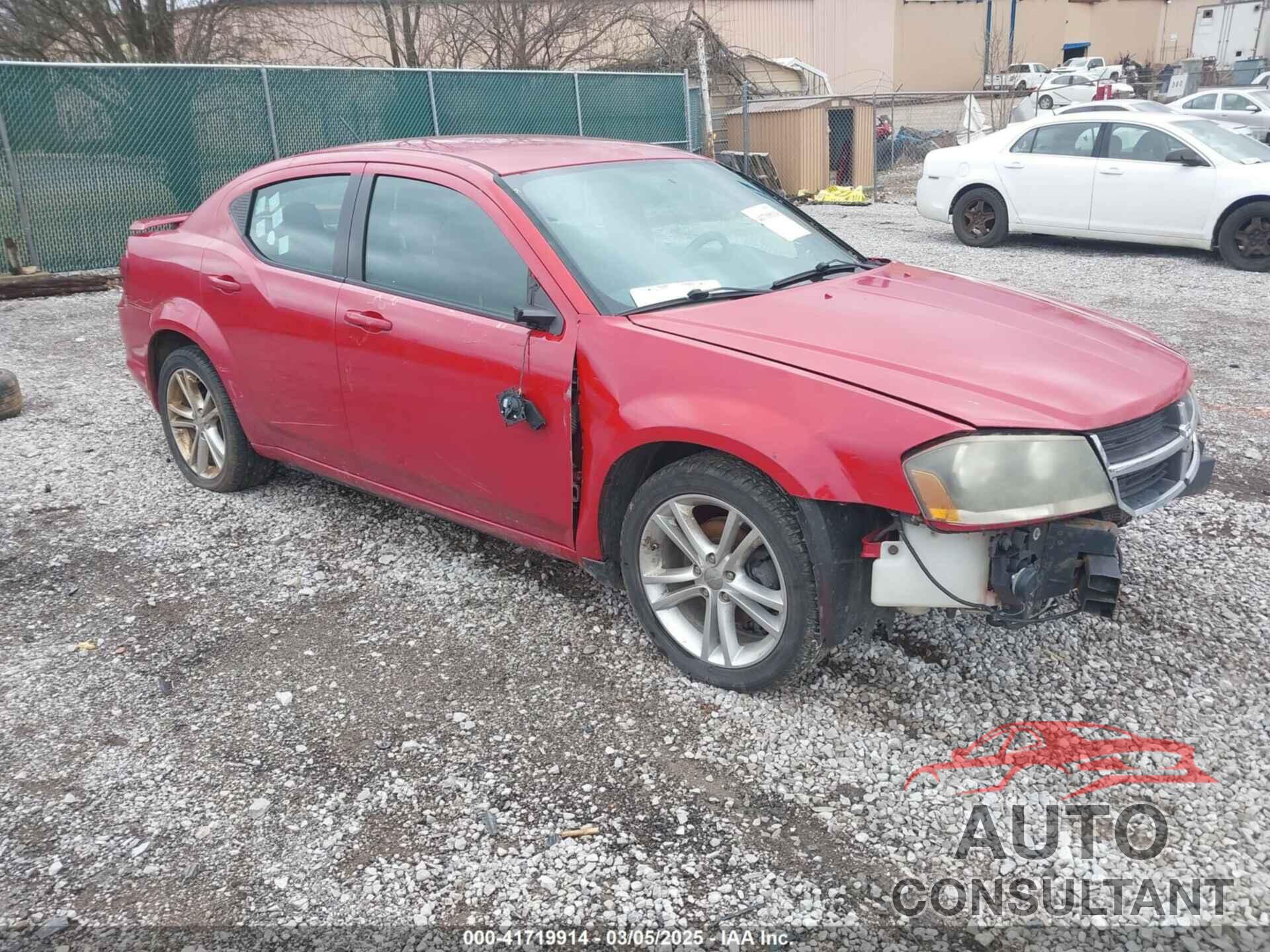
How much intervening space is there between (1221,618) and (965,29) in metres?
50.2

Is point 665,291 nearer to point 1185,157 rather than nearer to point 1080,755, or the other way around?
point 1080,755

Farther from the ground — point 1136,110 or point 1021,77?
point 1021,77

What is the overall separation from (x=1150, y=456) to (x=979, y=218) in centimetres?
1011

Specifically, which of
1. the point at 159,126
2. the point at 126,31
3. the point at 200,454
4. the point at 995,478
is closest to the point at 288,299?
the point at 200,454

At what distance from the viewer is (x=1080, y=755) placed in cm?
284

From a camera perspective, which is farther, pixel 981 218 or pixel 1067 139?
pixel 981 218

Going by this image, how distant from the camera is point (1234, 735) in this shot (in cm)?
288

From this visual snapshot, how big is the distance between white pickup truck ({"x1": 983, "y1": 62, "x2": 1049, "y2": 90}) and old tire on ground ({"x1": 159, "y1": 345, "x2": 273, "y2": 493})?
3992 centimetres

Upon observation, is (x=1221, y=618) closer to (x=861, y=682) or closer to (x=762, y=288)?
(x=861, y=682)

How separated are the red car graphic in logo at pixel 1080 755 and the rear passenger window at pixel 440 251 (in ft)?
6.63

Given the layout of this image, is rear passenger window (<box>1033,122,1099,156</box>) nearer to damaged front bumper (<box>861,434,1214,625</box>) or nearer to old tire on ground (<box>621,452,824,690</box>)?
damaged front bumper (<box>861,434,1214,625</box>)

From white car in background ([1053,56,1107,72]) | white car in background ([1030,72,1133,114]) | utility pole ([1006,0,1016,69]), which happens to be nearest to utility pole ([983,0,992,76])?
utility pole ([1006,0,1016,69])

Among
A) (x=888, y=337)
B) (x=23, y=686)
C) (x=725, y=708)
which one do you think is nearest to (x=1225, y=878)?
(x=725, y=708)

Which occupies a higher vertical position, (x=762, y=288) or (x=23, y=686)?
(x=762, y=288)
